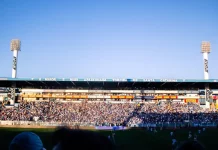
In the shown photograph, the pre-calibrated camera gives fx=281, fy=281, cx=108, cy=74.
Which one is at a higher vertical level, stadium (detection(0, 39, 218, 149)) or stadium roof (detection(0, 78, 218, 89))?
stadium roof (detection(0, 78, 218, 89))

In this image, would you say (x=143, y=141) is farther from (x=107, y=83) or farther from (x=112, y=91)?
(x=112, y=91)

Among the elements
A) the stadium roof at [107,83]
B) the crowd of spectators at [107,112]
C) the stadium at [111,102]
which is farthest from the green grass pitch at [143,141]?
the stadium roof at [107,83]

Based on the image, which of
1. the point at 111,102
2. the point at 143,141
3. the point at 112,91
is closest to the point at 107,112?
the point at 111,102

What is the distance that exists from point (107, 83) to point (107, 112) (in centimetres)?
1021

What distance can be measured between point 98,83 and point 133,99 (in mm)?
10346

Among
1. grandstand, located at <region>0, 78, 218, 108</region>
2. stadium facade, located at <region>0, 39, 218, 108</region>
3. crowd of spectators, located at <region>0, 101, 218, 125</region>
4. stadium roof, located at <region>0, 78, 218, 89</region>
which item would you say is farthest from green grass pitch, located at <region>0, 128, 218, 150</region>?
grandstand, located at <region>0, 78, 218, 108</region>

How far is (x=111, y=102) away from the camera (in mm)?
72312

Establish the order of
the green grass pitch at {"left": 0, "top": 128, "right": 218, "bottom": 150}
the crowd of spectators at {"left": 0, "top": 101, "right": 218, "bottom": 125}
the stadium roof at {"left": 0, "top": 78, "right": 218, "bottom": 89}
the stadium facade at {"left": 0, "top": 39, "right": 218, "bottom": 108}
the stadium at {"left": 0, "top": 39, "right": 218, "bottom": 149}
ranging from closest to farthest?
the green grass pitch at {"left": 0, "top": 128, "right": 218, "bottom": 150}
the stadium at {"left": 0, "top": 39, "right": 218, "bottom": 149}
the crowd of spectators at {"left": 0, "top": 101, "right": 218, "bottom": 125}
the stadium roof at {"left": 0, "top": 78, "right": 218, "bottom": 89}
the stadium facade at {"left": 0, "top": 39, "right": 218, "bottom": 108}

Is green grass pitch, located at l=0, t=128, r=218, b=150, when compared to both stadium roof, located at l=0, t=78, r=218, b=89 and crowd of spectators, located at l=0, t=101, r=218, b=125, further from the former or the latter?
stadium roof, located at l=0, t=78, r=218, b=89

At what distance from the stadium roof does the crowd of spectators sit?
493 centimetres

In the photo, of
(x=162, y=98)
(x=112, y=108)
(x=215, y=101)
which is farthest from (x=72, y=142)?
(x=215, y=101)

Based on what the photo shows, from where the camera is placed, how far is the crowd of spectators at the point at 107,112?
183 ft

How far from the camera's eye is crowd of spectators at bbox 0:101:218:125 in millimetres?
55797

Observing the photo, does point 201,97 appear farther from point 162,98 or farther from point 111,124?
point 111,124
